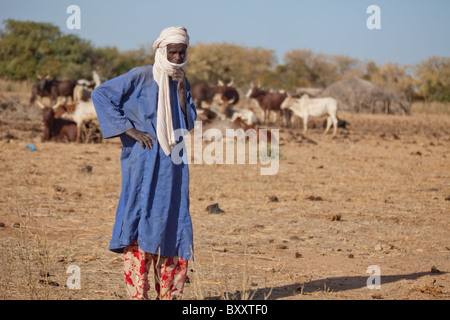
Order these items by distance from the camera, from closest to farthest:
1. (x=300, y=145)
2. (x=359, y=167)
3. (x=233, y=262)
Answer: (x=233, y=262) < (x=359, y=167) < (x=300, y=145)

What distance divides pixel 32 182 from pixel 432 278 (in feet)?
16.8

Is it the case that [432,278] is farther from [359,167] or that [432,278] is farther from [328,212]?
[359,167]

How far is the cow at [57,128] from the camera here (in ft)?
39.9

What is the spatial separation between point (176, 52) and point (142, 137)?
0.49m

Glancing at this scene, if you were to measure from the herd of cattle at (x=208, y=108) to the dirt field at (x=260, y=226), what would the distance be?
29.4 inches

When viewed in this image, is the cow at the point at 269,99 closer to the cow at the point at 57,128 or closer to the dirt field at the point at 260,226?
the dirt field at the point at 260,226

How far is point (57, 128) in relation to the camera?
488 inches

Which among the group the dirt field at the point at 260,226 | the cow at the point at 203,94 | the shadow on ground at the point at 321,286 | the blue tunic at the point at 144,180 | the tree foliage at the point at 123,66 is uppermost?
the tree foliage at the point at 123,66

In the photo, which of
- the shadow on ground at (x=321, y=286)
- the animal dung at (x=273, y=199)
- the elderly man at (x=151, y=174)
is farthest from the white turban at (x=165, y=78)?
the animal dung at (x=273, y=199)

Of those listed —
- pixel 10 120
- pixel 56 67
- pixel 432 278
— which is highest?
pixel 56 67

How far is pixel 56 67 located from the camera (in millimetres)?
30500

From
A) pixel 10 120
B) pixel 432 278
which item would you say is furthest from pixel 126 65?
pixel 432 278

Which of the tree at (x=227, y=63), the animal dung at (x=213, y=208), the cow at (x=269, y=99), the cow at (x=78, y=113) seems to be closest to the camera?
the animal dung at (x=213, y=208)

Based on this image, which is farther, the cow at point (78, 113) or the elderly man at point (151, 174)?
the cow at point (78, 113)
